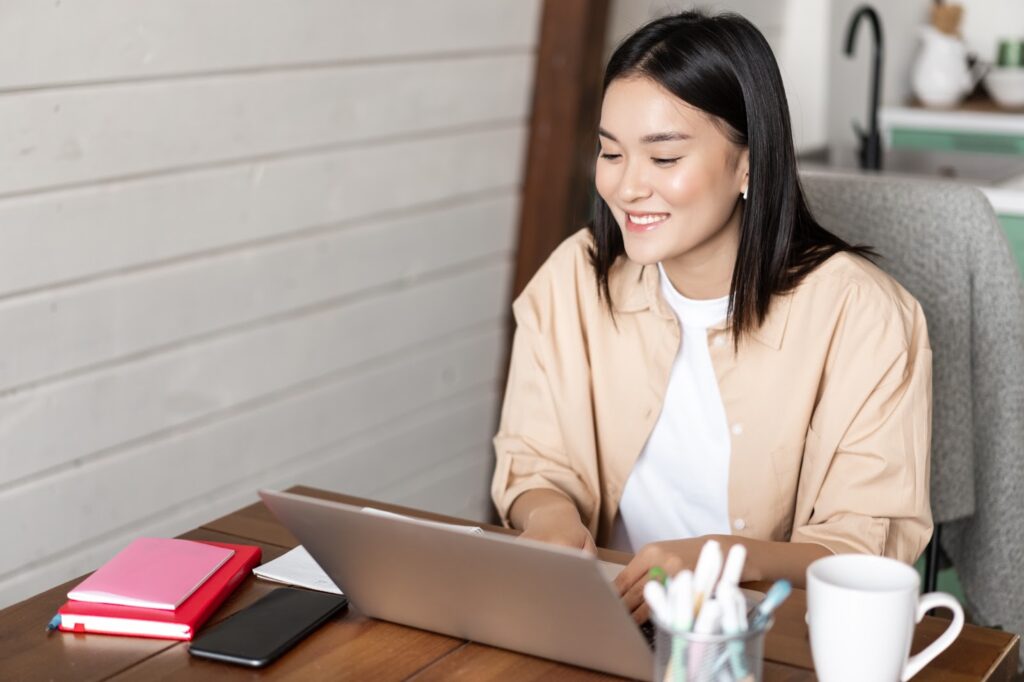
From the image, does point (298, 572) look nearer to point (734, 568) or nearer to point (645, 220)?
point (734, 568)

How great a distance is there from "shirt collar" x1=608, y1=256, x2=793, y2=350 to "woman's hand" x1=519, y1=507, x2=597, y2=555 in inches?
11.6

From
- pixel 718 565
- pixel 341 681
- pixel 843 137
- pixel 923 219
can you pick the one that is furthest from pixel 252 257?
pixel 843 137

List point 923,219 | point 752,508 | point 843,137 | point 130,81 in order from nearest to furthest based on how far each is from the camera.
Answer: point 752,508
point 923,219
point 130,81
point 843,137

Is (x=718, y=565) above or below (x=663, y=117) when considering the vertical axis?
below

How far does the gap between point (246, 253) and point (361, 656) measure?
1.16 meters

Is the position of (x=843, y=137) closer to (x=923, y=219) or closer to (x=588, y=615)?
(x=923, y=219)

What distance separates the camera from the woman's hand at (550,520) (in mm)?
1391

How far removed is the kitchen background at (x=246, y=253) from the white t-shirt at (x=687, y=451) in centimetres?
78

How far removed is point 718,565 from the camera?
96cm

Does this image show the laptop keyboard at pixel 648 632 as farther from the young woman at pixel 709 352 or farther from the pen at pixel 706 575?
the young woman at pixel 709 352

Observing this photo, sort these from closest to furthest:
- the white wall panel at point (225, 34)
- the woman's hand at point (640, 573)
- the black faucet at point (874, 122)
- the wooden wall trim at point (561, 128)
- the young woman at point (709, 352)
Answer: the woman's hand at point (640, 573) < the young woman at point (709, 352) < the white wall panel at point (225, 34) < the wooden wall trim at point (561, 128) < the black faucet at point (874, 122)

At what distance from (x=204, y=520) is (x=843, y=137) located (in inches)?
82.2

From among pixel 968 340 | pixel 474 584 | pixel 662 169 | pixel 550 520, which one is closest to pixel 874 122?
pixel 968 340

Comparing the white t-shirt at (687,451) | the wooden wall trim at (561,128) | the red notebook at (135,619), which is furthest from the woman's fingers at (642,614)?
the wooden wall trim at (561,128)
